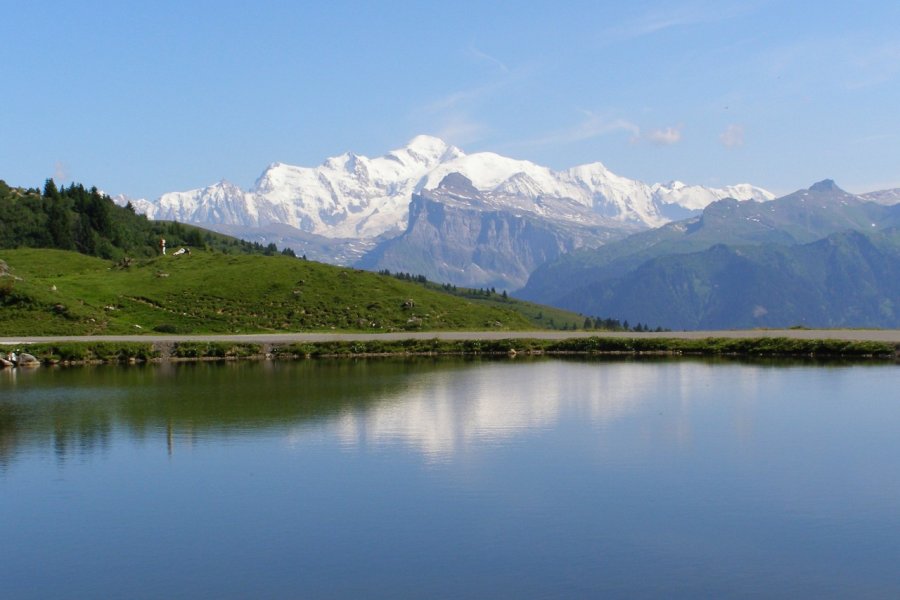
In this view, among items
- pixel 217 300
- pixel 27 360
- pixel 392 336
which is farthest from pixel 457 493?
pixel 217 300

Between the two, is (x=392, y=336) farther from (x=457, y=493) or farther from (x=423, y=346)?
(x=457, y=493)

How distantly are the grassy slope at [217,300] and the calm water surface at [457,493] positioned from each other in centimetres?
5408

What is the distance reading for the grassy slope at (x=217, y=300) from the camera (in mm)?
126188

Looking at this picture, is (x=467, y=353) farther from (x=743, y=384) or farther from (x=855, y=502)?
(x=855, y=502)

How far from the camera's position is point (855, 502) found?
40.0 m

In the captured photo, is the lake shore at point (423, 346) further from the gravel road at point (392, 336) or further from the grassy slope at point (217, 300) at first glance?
the grassy slope at point (217, 300)

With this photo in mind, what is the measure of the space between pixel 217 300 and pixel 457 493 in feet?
329

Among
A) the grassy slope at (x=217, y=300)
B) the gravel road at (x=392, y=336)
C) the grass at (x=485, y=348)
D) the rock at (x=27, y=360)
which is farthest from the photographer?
the grassy slope at (x=217, y=300)

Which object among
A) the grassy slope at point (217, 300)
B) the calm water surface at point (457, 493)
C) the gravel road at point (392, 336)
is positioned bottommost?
the calm water surface at point (457, 493)

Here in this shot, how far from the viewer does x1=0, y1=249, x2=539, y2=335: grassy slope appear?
4968 inches

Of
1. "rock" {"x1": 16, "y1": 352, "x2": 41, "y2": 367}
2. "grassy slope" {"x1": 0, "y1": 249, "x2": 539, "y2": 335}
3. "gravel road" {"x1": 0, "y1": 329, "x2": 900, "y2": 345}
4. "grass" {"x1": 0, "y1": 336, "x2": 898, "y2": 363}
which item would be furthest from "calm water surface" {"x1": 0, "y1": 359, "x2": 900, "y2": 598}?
"grassy slope" {"x1": 0, "y1": 249, "x2": 539, "y2": 335}

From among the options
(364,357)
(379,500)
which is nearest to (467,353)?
(364,357)

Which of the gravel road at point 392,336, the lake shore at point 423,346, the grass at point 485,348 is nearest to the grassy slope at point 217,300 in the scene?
the gravel road at point 392,336

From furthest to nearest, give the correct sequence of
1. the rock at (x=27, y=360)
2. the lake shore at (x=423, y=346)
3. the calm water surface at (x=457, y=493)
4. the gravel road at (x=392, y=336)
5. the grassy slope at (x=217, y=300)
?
the grassy slope at (x=217, y=300), the gravel road at (x=392, y=336), the lake shore at (x=423, y=346), the rock at (x=27, y=360), the calm water surface at (x=457, y=493)
